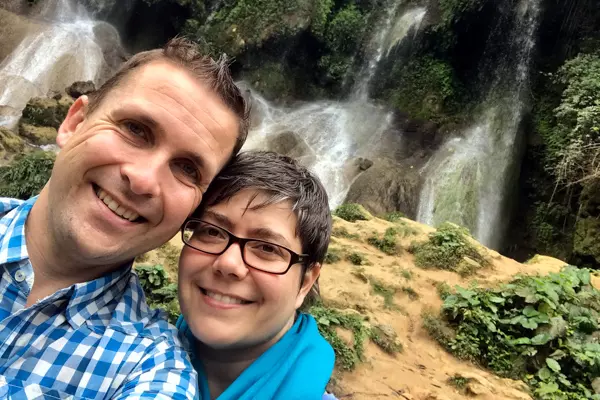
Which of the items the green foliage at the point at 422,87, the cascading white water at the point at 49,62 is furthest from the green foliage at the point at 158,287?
the cascading white water at the point at 49,62

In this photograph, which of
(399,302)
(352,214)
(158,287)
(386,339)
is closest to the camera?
(158,287)

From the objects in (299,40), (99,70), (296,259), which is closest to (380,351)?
(296,259)

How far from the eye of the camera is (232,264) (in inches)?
53.4

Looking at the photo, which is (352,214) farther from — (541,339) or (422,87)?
(422,87)


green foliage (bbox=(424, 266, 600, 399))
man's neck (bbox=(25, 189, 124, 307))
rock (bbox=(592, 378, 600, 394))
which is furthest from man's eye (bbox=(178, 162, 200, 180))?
rock (bbox=(592, 378, 600, 394))

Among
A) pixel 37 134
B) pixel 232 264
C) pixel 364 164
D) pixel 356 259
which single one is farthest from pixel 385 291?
pixel 37 134

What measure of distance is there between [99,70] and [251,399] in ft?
55.8

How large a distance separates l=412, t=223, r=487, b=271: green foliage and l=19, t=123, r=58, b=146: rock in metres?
9.60

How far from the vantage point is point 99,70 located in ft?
51.6

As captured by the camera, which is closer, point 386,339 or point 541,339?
point 541,339

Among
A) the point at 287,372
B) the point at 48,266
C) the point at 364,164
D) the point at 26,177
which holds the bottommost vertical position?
the point at 26,177

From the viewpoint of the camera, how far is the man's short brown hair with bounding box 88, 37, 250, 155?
4.73 ft

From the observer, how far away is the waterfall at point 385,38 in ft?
49.4

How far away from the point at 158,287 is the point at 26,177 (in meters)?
4.78
